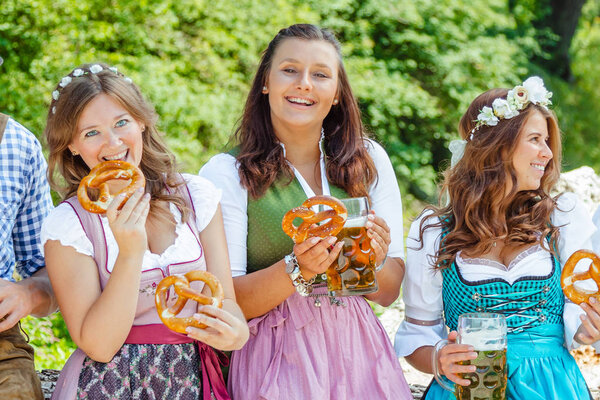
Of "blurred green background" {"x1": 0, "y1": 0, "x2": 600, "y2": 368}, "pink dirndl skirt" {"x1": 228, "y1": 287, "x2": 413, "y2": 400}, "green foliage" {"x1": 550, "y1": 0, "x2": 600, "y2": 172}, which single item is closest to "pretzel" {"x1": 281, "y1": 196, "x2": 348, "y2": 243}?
"pink dirndl skirt" {"x1": 228, "y1": 287, "x2": 413, "y2": 400}

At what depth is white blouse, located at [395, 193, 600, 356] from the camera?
2789 mm

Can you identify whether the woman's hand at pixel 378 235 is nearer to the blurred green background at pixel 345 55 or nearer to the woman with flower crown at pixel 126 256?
the woman with flower crown at pixel 126 256

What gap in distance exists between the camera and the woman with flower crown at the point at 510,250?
107 inches

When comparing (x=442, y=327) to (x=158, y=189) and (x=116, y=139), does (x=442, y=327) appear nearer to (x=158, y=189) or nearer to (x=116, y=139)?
(x=158, y=189)

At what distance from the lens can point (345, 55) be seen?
373 inches

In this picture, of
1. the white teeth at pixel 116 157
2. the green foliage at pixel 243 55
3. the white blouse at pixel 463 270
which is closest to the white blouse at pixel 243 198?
the white blouse at pixel 463 270

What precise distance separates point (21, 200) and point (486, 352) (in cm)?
193

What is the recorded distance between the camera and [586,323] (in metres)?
2.47

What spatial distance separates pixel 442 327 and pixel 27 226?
175cm

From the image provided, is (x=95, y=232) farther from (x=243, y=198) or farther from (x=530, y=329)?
(x=530, y=329)

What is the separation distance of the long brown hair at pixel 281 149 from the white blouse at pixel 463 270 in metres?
0.36

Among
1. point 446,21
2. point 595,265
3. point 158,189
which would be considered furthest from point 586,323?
point 446,21

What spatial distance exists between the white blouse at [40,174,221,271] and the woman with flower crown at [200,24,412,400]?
0.17 meters

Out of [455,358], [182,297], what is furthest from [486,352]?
[182,297]
